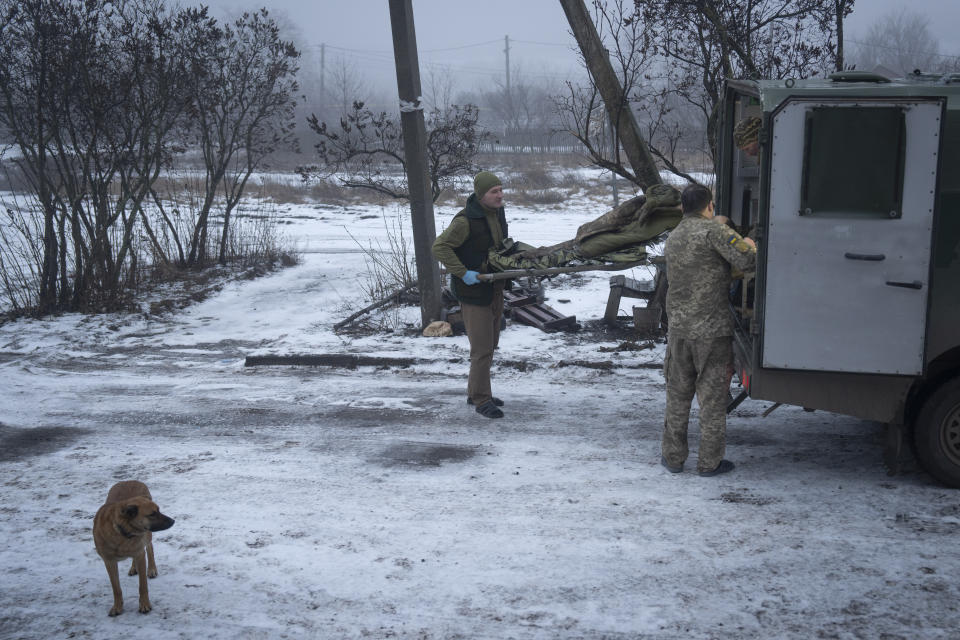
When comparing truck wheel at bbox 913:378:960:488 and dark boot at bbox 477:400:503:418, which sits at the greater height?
truck wheel at bbox 913:378:960:488

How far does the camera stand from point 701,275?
15.6 feet

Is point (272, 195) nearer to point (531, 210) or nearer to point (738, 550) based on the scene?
point (531, 210)

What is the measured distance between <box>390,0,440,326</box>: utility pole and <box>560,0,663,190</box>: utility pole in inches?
77.9

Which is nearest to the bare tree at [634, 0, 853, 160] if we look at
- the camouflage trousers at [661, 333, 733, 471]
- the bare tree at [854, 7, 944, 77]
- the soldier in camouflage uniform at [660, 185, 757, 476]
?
the soldier in camouflage uniform at [660, 185, 757, 476]

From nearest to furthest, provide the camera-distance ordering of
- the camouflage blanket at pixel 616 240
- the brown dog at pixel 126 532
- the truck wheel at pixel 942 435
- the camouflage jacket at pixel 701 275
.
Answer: the brown dog at pixel 126 532 → the truck wheel at pixel 942 435 → the camouflage jacket at pixel 701 275 → the camouflage blanket at pixel 616 240

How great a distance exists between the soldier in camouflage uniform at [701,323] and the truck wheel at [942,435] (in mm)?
1139

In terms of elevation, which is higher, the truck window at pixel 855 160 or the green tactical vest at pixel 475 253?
the truck window at pixel 855 160

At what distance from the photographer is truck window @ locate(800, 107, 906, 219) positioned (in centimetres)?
412

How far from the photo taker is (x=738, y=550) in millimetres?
3920

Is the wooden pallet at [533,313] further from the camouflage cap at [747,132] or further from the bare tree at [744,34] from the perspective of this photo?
the camouflage cap at [747,132]

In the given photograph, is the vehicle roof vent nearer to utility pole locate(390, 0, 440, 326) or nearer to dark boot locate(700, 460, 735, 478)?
dark boot locate(700, 460, 735, 478)

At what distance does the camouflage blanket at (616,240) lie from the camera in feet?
21.0

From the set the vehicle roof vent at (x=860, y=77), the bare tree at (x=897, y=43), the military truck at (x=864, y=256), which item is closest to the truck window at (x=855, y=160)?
the military truck at (x=864, y=256)

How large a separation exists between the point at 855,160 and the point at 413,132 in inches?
207
